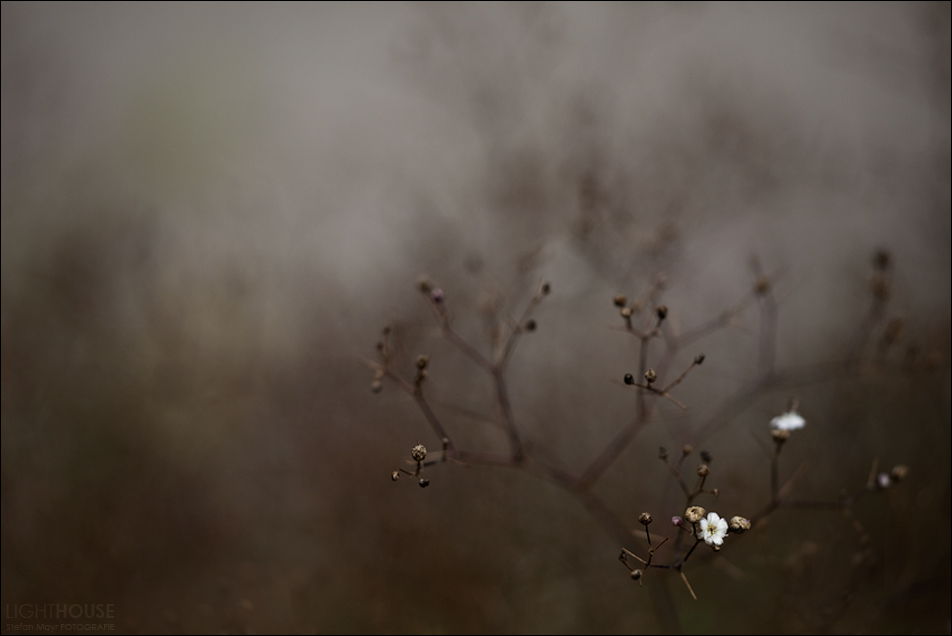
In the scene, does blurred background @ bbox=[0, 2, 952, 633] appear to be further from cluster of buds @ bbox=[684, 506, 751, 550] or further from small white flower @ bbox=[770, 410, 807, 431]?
cluster of buds @ bbox=[684, 506, 751, 550]

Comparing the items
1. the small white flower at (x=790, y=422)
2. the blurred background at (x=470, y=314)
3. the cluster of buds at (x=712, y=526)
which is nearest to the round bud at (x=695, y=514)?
the cluster of buds at (x=712, y=526)

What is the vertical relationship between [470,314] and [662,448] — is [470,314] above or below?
above

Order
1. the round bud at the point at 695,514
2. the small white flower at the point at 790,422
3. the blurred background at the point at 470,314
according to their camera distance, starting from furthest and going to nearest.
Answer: the blurred background at the point at 470,314
the small white flower at the point at 790,422
the round bud at the point at 695,514

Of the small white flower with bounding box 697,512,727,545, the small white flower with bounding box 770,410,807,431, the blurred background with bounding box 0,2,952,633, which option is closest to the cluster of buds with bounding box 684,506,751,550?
the small white flower with bounding box 697,512,727,545

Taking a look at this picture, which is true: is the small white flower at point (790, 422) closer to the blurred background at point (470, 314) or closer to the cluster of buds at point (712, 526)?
the cluster of buds at point (712, 526)

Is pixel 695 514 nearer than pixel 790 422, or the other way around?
pixel 695 514

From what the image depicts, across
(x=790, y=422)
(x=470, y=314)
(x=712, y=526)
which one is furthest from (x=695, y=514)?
(x=470, y=314)

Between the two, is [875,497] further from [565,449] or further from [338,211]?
[338,211]

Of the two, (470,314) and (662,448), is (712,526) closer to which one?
(662,448)
